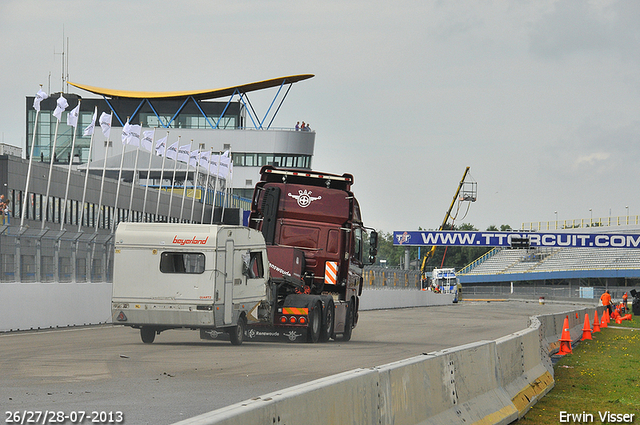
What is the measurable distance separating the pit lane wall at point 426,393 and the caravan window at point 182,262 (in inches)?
297

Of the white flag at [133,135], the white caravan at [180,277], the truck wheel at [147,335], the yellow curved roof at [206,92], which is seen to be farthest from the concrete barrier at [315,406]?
the yellow curved roof at [206,92]

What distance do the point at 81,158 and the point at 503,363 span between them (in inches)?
4037

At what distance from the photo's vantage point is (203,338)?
67.2 feet

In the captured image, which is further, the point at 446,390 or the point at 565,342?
the point at 565,342

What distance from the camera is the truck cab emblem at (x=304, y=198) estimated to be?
2180 cm

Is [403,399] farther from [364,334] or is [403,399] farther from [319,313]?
[364,334]

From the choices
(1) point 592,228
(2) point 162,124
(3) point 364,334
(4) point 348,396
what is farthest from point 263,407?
(1) point 592,228

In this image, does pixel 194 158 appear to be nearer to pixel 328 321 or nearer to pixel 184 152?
pixel 184 152

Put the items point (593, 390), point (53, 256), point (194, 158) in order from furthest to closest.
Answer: point (194, 158)
point (53, 256)
point (593, 390)

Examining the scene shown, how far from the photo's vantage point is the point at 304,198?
21.9 meters

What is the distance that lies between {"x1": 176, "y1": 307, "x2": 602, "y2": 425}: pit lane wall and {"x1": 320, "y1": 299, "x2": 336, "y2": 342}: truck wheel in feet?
26.8

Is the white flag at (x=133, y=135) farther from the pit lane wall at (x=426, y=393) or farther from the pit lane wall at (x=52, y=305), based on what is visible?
the pit lane wall at (x=426, y=393)

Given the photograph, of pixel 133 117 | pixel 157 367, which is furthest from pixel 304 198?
pixel 133 117

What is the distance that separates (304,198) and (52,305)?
7.34 m
